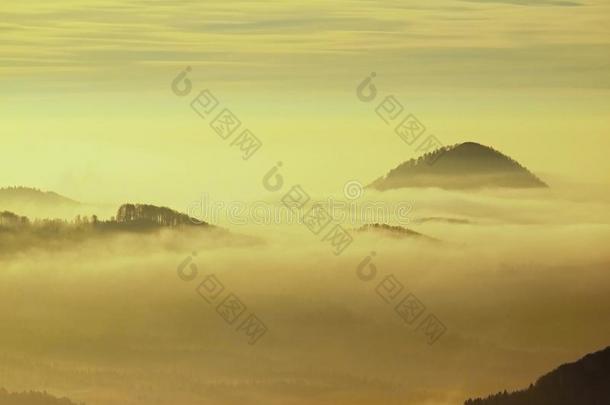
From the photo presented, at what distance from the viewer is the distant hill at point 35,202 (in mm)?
2574

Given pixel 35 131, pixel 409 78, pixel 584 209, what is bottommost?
pixel 584 209

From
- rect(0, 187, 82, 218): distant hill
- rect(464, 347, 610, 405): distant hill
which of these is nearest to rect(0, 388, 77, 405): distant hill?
rect(0, 187, 82, 218): distant hill

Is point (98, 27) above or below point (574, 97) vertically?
above

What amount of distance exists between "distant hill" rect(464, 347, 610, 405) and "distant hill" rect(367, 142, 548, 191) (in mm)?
606

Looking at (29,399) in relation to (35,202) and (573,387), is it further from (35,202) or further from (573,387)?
(573,387)

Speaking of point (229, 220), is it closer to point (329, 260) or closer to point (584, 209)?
point (329, 260)

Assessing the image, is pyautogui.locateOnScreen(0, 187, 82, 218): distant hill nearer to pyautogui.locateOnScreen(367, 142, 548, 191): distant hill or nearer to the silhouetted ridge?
the silhouetted ridge

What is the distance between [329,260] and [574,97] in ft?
3.13

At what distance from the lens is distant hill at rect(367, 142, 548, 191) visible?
2.64m

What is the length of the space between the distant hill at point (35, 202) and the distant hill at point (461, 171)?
3.16ft

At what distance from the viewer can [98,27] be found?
8.48 ft

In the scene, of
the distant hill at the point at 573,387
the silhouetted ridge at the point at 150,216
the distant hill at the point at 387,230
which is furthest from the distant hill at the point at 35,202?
the distant hill at the point at 573,387

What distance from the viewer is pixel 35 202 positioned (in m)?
2.58

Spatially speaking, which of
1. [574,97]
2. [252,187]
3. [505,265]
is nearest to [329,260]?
[252,187]
